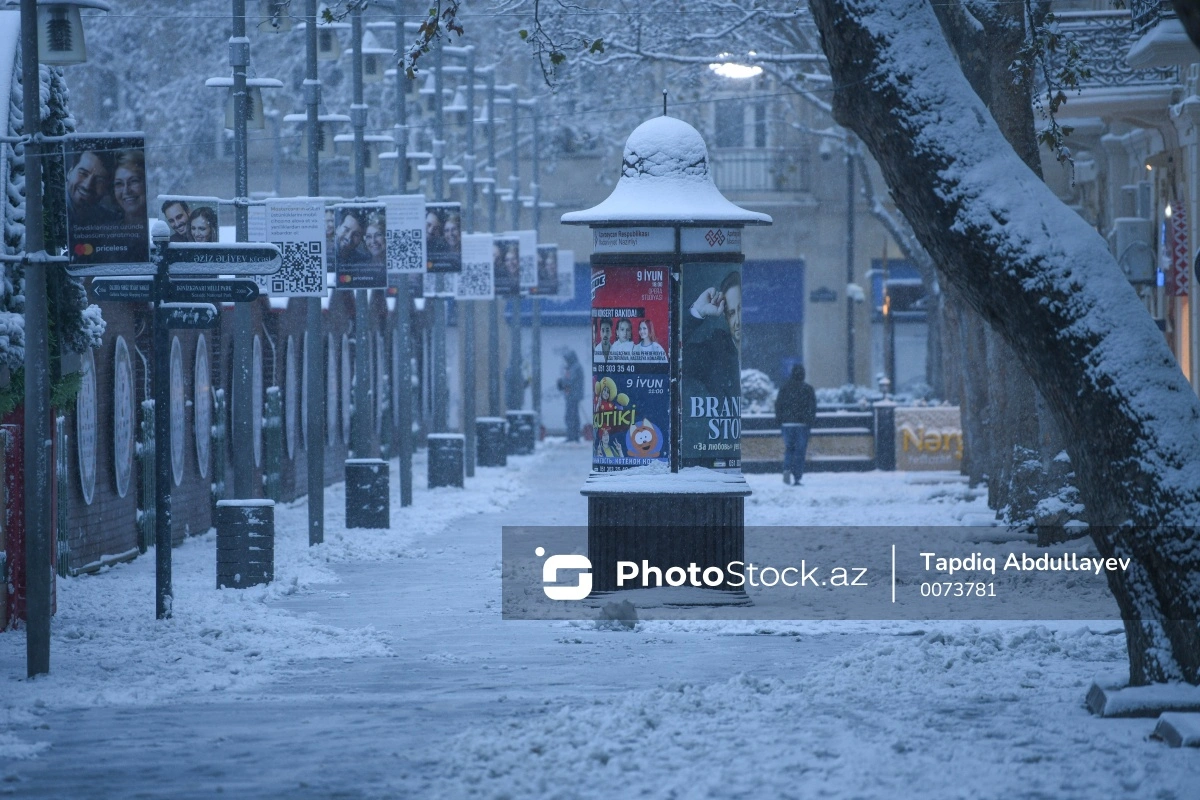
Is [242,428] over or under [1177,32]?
under

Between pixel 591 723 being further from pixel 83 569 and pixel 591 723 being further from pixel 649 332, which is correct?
pixel 83 569

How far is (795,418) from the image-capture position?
29.4 metres

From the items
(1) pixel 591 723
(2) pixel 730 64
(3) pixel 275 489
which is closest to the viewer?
(1) pixel 591 723

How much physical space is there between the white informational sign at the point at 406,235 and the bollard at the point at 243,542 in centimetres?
689

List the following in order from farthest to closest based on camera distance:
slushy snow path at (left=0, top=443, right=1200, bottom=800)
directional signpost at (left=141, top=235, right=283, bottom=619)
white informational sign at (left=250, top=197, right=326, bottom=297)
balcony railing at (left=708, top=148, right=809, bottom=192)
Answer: balcony railing at (left=708, top=148, right=809, bottom=192) < white informational sign at (left=250, top=197, right=326, bottom=297) < directional signpost at (left=141, top=235, right=283, bottom=619) < slushy snow path at (left=0, top=443, right=1200, bottom=800)

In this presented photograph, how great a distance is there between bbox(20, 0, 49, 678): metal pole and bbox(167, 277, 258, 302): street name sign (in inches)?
89.1

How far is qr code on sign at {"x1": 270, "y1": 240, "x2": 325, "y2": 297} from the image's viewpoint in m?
18.0

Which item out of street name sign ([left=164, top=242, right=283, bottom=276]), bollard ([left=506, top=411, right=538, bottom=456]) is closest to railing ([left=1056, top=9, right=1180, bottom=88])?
street name sign ([left=164, top=242, right=283, bottom=276])

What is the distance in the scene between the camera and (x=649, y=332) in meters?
14.2

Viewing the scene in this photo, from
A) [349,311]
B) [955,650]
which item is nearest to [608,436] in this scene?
[955,650]

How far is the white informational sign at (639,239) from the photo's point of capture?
14.1m

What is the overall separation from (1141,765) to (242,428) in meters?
10.2

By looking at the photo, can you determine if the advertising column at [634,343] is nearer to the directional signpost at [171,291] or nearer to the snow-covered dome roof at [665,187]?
the snow-covered dome roof at [665,187]

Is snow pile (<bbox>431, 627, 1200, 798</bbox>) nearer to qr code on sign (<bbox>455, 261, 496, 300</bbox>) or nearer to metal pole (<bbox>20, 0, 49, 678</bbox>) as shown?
metal pole (<bbox>20, 0, 49, 678</bbox>)
